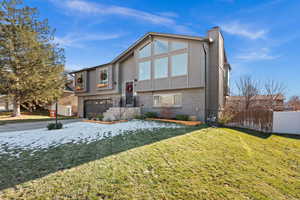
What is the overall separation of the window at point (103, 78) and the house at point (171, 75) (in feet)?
0.83

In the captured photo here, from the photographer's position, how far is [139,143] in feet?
16.3

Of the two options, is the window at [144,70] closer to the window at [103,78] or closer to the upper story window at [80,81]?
the window at [103,78]

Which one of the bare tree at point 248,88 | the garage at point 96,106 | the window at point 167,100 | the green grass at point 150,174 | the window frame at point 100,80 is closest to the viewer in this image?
Answer: the green grass at point 150,174

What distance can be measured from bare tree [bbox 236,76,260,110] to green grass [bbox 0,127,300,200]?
13894 mm

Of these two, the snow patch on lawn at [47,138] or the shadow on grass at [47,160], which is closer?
the shadow on grass at [47,160]

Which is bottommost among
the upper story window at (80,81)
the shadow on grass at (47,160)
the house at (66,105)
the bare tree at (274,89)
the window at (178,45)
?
the shadow on grass at (47,160)

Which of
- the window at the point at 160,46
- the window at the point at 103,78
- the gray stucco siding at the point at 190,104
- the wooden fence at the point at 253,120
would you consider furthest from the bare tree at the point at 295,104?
the window at the point at 103,78

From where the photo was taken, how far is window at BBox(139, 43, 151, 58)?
499 inches

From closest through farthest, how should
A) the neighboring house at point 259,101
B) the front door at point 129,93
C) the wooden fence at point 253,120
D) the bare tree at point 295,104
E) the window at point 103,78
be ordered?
the wooden fence at point 253,120 → the bare tree at point 295,104 → the front door at point 129,93 → the neighboring house at point 259,101 → the window at point 103,78

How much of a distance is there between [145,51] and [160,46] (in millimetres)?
1604

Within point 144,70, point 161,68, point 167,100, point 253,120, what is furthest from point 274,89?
point 144,70

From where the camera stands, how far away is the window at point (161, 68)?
460 inches

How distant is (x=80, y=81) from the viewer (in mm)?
18203

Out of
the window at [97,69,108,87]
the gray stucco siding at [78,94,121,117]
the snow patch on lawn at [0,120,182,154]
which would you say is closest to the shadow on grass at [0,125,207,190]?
the snow patch on lawn at [0,120,182,154]
